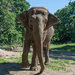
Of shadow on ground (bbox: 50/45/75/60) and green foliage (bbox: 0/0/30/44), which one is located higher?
green foliage (bbox: 0/0/30/44)

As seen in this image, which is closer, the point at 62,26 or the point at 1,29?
the point at 1,29

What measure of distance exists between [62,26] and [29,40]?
3314 centimetres

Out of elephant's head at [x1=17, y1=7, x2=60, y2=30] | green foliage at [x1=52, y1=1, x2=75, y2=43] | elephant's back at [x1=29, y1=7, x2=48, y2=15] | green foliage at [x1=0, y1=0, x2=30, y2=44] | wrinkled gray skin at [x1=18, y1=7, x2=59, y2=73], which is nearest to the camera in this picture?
wrinkled gray skin at [x1=18, y1=7, x2=59, y2=73]

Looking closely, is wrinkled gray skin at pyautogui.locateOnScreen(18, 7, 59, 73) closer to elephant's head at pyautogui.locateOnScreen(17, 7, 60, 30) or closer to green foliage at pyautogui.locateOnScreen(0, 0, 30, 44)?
elephant's head at pyautogui.locateOnScreen(17, 7, 60, 30)

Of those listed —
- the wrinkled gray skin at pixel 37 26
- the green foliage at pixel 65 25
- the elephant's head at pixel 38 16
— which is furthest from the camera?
the green foliage at pixel 65 25

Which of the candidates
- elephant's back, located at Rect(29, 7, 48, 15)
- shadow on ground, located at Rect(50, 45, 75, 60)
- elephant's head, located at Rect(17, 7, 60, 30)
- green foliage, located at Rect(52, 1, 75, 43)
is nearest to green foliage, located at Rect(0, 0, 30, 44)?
shadow on ground, located at Rect(50, 45, 75, 60)

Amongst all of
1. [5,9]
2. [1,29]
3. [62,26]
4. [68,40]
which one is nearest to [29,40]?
[1,29]

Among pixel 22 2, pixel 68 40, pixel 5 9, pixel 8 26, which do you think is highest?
pixel 22 2

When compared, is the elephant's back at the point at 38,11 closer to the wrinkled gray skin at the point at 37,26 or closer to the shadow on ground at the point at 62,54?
the wrinkled gray skin at the point at 37,26

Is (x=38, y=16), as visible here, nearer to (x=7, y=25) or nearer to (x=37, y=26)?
(x=37, y=26)

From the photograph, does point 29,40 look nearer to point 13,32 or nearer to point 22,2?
point 13,32

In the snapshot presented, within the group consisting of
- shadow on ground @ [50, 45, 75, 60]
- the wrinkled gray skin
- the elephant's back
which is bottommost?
shadow on ground @ [50, 45, 75, 60]

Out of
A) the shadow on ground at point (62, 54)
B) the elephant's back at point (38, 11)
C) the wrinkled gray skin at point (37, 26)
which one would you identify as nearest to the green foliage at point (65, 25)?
the shadow on ground at point (62, 54)

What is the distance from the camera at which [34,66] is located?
5.48 meters
